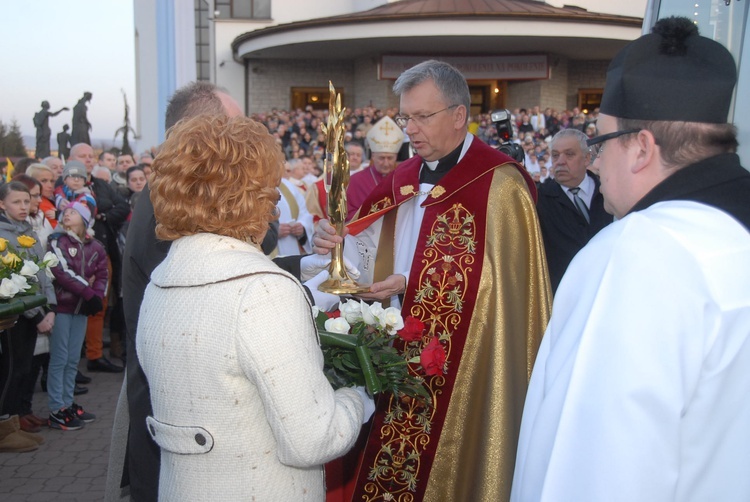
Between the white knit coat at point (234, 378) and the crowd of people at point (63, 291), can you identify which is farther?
the crowd of people at point (63, 291)

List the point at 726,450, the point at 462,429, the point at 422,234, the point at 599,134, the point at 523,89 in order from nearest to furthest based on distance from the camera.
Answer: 1. the point at 726,450
2. the point at 599,134
3. the point at 462,429
4. the point at 422,234
5. the point at 523,89

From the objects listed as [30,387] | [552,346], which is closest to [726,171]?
[552,346]

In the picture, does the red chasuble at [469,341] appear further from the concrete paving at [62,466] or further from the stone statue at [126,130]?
the stone statue at [126,130]

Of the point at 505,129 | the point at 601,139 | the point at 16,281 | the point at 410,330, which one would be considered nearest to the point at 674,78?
the point at 601,139

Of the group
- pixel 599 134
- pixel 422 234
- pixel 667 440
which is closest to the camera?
Answer: pixel 667 440

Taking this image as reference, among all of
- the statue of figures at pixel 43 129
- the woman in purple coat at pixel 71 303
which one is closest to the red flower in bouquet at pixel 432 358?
the woman in purple coat at pixel 71 303

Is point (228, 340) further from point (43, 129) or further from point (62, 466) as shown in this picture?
point (43, 129)

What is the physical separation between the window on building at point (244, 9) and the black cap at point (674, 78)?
89.0 feet

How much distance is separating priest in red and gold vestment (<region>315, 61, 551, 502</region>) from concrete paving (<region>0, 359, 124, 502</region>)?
7.76 feet

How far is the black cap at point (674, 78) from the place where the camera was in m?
1.51

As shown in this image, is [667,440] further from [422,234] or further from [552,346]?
[422,234]

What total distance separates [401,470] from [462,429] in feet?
1.11

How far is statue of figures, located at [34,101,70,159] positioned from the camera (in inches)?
650

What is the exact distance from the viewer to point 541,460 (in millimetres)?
1412
